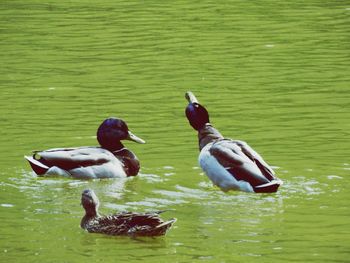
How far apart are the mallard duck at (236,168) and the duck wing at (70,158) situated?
3.96 feet

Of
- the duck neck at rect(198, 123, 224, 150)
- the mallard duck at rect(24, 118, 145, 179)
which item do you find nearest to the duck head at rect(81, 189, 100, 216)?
the mallard duck at rect(24, 118, 145, 179)

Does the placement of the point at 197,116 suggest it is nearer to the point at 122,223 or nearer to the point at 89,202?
the point at 89,202

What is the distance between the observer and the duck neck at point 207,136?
54.3 feet

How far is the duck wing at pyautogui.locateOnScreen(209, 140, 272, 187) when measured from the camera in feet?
49.9

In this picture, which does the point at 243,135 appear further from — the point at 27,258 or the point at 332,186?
the point at 27,258

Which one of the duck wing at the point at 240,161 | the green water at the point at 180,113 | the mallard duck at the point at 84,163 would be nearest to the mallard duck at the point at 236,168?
the duck wing at the point at 240,161

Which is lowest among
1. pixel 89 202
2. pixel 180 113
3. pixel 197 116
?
pixel 180 113

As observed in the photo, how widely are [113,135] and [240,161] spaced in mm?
2361

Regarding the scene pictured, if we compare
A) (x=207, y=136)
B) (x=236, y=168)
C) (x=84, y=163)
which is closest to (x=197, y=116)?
(x=207, y=136)

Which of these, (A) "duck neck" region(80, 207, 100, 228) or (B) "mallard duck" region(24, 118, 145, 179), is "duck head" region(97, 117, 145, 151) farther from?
(A) "duck neck" region(80, 207, 100, 228)

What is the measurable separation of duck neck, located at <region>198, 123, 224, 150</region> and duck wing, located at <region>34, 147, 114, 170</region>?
103 centimetres

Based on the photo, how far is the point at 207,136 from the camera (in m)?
16.6

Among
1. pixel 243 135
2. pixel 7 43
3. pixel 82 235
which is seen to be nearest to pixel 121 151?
pixel 243 135

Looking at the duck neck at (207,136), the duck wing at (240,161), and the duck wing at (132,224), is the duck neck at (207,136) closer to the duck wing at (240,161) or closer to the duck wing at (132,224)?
the duck wing at (240,161)
